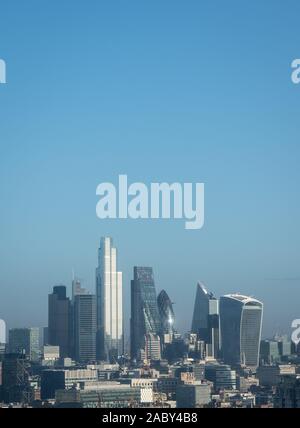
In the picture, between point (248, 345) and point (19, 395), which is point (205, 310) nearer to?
point (248, 345)

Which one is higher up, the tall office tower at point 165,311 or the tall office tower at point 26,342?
the tall office tower at point 165,311

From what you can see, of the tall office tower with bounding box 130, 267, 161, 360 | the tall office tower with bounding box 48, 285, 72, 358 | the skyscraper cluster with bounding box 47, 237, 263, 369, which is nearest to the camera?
the tall office tower with bounding box 48, 285, 72, 358

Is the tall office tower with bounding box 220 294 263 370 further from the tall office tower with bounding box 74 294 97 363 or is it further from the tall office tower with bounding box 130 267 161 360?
the tall office tower with bounding box 74 294 97 363

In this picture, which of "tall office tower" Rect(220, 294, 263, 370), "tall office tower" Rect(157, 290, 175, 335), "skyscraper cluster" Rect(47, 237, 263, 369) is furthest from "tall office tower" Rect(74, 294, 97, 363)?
"tall office tower" Rect(220, 294, 263, 370)

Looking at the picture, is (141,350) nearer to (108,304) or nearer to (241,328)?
(108,304)

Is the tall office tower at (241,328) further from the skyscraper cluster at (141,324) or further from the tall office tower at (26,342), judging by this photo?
the tall office tower at (26,342)

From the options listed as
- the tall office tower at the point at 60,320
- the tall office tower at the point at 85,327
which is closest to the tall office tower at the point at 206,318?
the tall office tower at the point at 85,327
